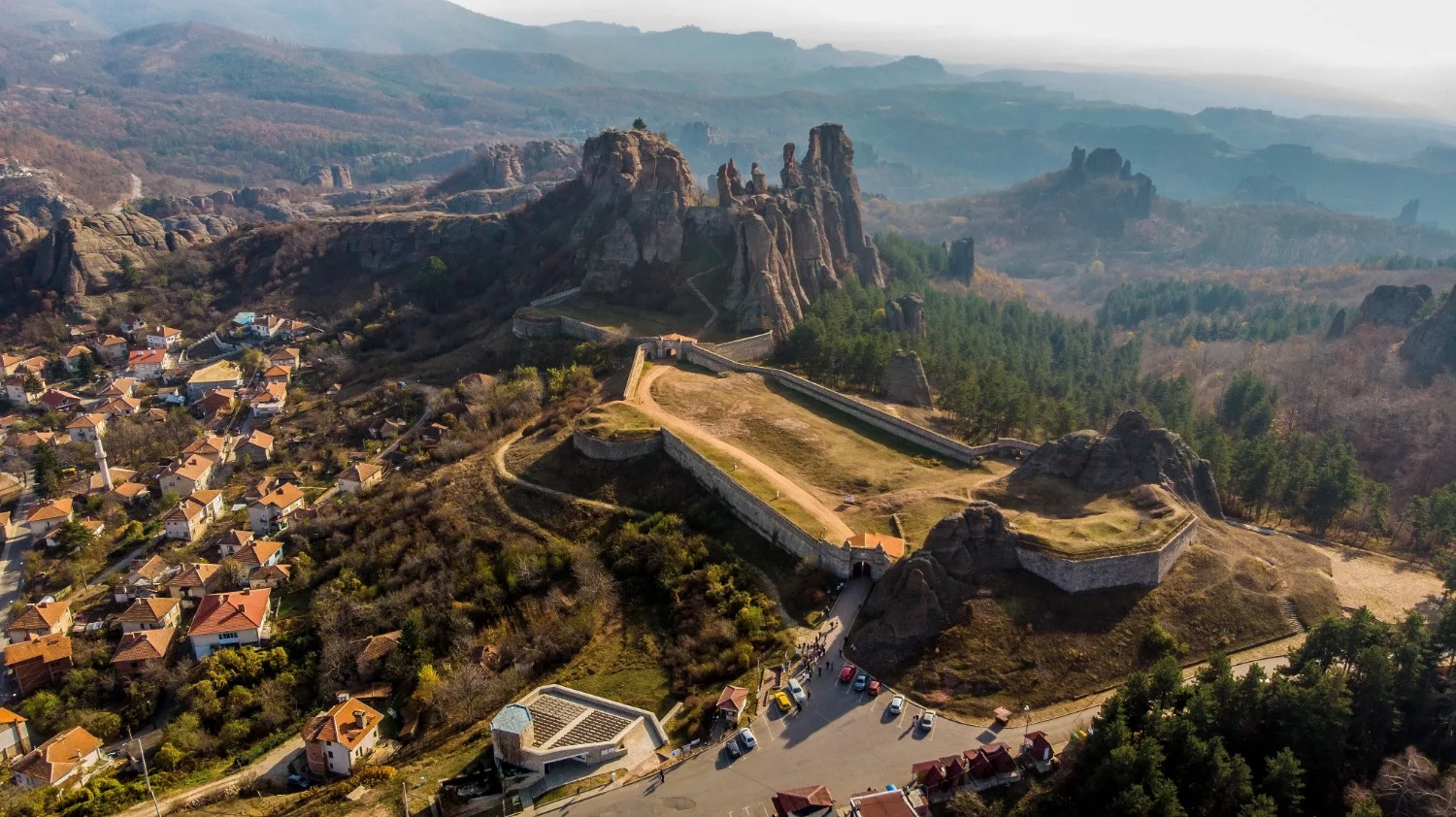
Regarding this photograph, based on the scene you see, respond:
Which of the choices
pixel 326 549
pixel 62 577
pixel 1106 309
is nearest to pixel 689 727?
pixel 326 549

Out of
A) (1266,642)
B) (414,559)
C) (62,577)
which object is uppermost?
(1266,642)

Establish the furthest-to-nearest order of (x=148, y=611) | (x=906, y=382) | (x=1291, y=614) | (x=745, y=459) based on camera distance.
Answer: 1. (x=906, y=382)
2. (x=745, y=459)
3. (x=148, y=611)
4. (x=1291, y=614)

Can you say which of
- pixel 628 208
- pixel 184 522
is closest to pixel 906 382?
pixel 628 208

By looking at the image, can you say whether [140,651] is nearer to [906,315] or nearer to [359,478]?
[359,478]

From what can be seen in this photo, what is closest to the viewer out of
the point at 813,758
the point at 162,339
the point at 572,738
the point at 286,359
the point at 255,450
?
the point at 813,758

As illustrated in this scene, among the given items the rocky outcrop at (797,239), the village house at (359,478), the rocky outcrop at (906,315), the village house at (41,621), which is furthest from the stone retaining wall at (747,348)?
the village house at (41,621)

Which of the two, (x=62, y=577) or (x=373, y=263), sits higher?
(x=373, y=263)

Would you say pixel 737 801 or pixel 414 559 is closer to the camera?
pixel 737 801

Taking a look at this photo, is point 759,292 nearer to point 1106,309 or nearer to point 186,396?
point 186,396
